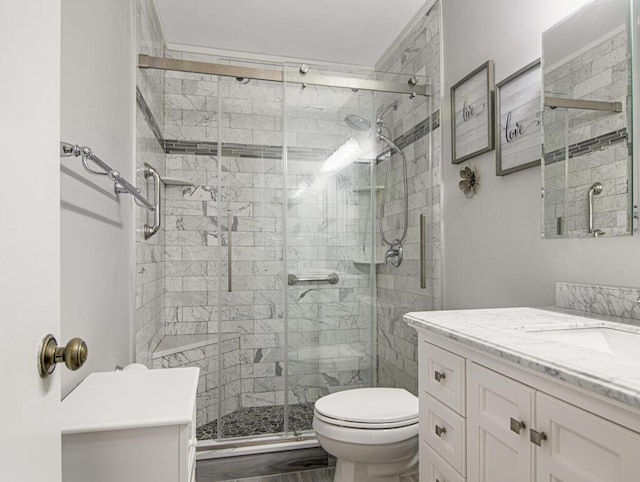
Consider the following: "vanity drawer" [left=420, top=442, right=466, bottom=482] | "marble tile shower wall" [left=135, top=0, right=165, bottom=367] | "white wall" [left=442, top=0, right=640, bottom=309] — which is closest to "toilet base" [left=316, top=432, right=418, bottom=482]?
"vanity drawer" [left=420, top=442, right=466, bottom=482]

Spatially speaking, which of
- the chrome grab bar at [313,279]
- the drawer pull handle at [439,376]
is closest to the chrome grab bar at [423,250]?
the chrome grab bar at [313,279]

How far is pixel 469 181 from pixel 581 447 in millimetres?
1548

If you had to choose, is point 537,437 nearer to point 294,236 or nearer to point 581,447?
point 581,447

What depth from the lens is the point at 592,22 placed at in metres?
1.38

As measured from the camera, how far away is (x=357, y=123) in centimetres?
245

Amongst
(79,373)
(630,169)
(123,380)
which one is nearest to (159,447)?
(123,380)

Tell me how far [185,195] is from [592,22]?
2.66 metres

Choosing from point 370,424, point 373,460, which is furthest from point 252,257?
point 373,460

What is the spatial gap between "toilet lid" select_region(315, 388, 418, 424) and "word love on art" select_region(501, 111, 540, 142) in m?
1.28

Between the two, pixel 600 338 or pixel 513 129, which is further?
pixel 513 129

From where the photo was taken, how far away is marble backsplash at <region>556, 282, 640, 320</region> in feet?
4.01

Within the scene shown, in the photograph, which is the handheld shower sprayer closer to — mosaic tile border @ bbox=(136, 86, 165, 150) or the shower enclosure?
the shower enclosure

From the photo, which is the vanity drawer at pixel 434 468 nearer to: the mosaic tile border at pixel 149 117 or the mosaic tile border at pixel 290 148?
the mosaic tile border at pixel 290 148
